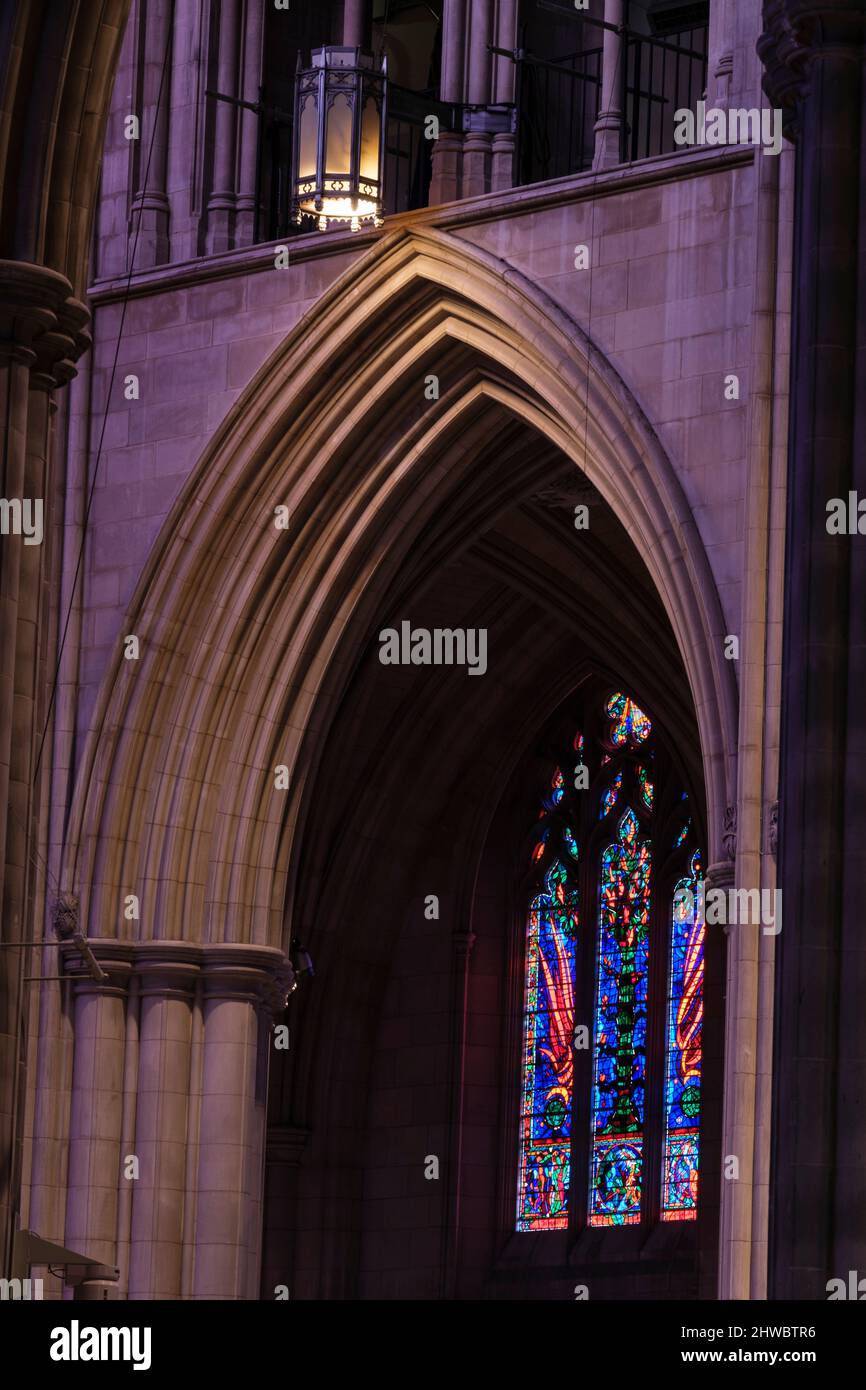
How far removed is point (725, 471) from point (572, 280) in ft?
5.22

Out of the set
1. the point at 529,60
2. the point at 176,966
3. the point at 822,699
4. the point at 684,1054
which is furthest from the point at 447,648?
the point at 822,699

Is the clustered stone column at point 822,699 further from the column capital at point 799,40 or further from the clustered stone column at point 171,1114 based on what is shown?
the clustered stone column at point 171,1114

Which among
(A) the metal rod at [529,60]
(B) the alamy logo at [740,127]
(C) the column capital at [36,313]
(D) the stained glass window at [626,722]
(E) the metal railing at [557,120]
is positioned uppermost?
(E) the metal railing at [557,120]

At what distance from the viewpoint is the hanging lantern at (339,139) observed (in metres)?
17.6

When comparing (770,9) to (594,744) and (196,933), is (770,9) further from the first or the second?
(594,744)

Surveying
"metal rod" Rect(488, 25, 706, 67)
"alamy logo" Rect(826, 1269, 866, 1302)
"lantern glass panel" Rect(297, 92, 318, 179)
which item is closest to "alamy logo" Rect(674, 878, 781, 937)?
"alamy logo" Rect(826, 1269, 866, 1302)

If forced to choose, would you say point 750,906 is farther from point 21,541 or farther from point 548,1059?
point 548,1059

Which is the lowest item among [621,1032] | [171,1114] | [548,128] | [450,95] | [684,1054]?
[171,1114]

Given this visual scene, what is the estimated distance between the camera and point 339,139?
17.6 m

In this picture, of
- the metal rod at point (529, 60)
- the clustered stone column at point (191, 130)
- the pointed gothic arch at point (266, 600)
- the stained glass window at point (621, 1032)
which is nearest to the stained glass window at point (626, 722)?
the stained glass window at point (621, 1032)

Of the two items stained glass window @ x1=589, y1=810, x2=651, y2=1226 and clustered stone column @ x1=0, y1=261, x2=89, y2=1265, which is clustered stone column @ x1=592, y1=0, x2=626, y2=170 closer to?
clustered stone column @ x1=0, y1=261, x2=89, y2=1265

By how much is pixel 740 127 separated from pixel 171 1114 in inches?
234
